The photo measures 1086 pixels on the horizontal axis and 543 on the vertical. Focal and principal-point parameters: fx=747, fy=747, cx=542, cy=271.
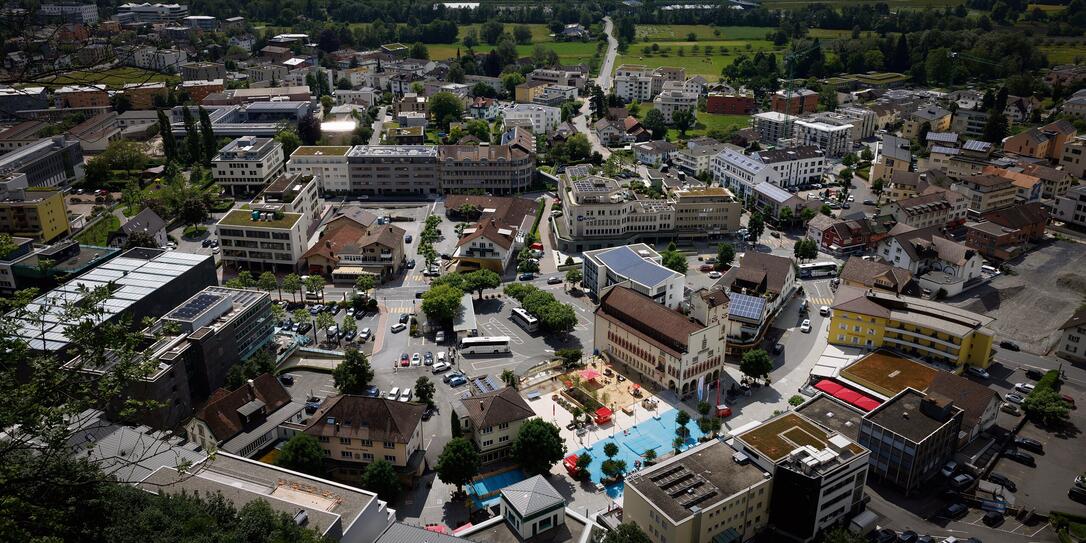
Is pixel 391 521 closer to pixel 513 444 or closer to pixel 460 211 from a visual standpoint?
pixel 513 444

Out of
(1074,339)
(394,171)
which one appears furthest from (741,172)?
(1074,339)

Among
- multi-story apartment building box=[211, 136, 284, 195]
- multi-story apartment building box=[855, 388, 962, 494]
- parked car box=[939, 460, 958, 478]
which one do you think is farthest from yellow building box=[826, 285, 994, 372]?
multi-story apartment building box=[211, 136, 284, 195]

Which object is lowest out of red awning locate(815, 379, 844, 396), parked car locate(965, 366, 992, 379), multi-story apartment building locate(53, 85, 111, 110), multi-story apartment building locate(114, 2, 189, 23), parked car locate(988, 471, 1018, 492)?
parked car locate(988, 471, 1018, 492)

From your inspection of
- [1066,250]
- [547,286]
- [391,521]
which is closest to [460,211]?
[547,286]

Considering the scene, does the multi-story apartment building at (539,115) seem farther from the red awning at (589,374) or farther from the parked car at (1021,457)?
the parked car at (1021,457)

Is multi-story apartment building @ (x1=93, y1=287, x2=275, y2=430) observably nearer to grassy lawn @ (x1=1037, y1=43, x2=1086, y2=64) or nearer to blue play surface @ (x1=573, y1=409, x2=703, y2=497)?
blue play surface @ (x1=573, y1=409, x2=703, y2=497)
